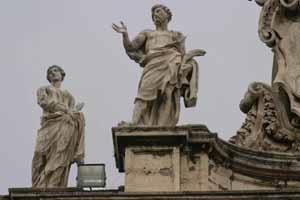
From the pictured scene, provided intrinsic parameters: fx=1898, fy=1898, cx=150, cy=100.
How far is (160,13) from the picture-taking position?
1423 inches

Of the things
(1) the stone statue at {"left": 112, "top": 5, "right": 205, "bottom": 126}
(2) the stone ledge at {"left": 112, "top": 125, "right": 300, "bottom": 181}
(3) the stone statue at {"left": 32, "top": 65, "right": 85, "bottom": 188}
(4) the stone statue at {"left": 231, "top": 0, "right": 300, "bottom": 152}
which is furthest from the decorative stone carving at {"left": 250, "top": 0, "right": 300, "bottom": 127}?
(3) the stone statue at {"left": 32, "top": 65, "right": 85, "bottom": 188}

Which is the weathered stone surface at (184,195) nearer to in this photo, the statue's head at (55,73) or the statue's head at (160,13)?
the statue's head at (55,73)

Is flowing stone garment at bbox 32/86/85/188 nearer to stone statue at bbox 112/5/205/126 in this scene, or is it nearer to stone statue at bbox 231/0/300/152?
stone statue at bbox 112/5/205/126

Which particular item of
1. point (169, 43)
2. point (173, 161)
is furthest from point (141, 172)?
point (169, 43)

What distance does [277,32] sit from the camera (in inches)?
1442

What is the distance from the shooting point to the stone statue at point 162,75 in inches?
1373

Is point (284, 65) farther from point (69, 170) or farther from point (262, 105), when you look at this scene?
point (69, 170)

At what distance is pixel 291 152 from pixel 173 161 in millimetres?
2514

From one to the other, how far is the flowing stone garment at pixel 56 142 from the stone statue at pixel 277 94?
9.75 ft

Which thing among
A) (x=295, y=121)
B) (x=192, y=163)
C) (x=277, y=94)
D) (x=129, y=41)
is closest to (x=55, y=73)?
(x=129, y=41)

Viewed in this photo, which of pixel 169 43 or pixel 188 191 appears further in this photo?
pixel 169 43

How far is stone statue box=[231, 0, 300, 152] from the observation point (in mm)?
35562

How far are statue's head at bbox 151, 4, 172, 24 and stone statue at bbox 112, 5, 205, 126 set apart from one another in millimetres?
333

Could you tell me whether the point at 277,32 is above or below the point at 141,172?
above
